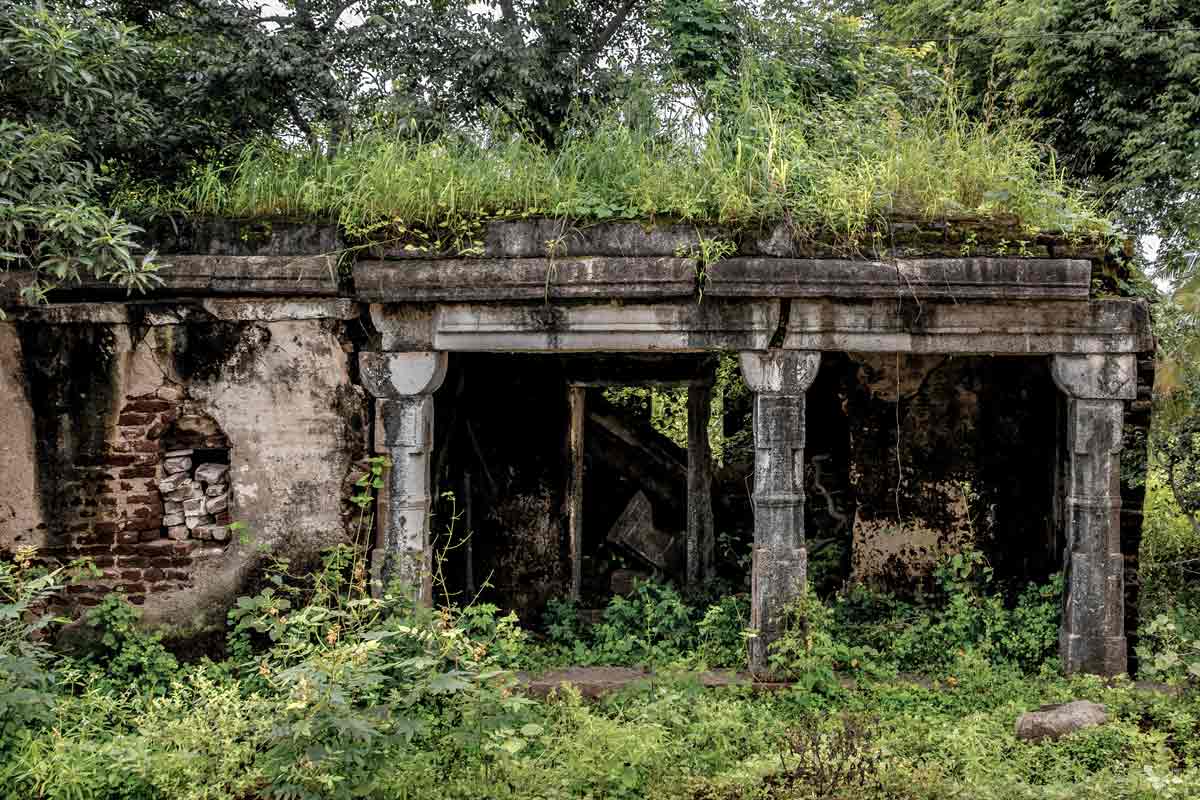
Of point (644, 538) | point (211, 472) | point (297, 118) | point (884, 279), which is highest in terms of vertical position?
point (297, 118)

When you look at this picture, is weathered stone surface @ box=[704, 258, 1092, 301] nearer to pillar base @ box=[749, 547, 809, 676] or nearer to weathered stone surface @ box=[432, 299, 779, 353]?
weathered stone surface @ box=[432, 299, 779, 353]

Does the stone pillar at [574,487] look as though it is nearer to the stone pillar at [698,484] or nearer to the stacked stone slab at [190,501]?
the stone pillar at [698,484]

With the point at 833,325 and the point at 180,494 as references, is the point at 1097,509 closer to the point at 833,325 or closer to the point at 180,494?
the point at 833,325

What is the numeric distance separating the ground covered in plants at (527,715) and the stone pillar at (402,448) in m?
0.27

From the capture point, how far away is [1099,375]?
545 cm

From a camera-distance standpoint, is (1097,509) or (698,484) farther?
(698,484)

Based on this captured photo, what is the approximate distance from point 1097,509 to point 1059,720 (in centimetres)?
140

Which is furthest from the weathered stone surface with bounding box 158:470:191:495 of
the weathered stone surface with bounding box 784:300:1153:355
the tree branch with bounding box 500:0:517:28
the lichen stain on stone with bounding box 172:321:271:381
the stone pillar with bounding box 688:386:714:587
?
the tree branch with bounding box 500:0:517:28

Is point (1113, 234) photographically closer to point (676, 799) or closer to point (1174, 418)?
point (1174, 418)

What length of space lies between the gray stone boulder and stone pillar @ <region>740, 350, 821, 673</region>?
4.61 feet

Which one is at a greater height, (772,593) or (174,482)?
(174,482)

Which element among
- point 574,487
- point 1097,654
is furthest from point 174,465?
point 1097,654

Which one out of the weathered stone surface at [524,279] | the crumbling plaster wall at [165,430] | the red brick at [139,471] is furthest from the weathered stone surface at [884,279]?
the red brick at [139,471]

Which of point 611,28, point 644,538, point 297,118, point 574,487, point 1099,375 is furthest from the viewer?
point 611,28
